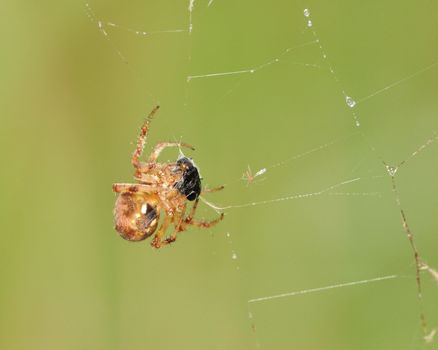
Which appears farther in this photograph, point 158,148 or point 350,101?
point 350,101

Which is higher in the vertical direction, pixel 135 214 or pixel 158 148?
pixel 158 148

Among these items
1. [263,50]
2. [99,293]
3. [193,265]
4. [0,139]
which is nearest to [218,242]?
[193,265]

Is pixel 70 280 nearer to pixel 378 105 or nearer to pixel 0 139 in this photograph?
pixel 0 139

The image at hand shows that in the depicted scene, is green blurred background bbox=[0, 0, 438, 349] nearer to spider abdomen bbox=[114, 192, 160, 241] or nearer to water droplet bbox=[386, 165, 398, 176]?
water droplet bbox=[386, 165, 398, 176]

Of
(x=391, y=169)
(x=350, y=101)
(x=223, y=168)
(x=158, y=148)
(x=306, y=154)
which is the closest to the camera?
(x=158, y=148)

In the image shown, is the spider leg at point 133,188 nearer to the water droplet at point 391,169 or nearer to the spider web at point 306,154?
the spider web at point 306,154

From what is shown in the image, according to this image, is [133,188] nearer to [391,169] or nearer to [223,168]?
[223,168]

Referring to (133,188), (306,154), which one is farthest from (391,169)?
(133,188)

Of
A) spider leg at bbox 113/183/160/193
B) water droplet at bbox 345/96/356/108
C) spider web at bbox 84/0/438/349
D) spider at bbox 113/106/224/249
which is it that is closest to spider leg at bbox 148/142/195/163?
spider at bbox 113/106/224/249
